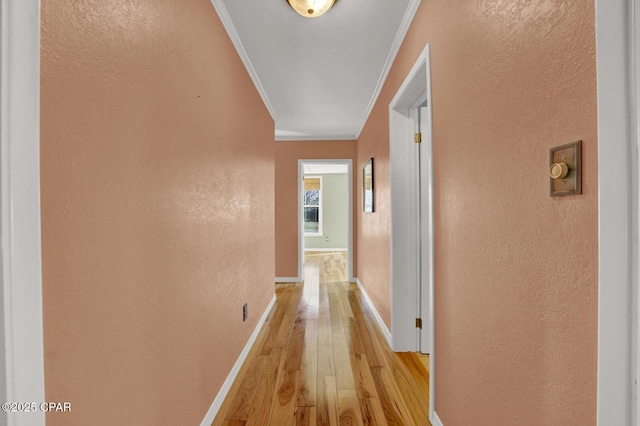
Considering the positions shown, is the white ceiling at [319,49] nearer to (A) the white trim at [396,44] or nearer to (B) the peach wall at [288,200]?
(A) the white trim at [396,44]

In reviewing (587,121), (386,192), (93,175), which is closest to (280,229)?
(386,192)

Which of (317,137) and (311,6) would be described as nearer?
(311,6)

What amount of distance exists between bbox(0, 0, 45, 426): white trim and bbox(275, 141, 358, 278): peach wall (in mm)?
4526

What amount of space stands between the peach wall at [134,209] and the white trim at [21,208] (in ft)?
0.17

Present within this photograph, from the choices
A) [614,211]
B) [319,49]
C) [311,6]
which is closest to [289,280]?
[319,49]

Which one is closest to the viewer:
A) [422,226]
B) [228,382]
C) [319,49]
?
[228,382]

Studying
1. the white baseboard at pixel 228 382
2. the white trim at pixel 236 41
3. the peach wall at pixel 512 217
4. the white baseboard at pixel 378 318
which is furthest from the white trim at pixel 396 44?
the white baseboard at pixel 228 382

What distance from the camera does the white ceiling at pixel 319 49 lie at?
1.98 meters

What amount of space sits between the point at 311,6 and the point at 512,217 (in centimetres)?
160

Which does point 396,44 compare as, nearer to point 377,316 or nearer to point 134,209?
point 134,209

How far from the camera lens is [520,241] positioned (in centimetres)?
97

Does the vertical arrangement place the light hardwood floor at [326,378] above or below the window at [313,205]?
below

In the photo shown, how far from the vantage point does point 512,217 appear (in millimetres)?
1015

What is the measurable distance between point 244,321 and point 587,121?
2.41 meters
